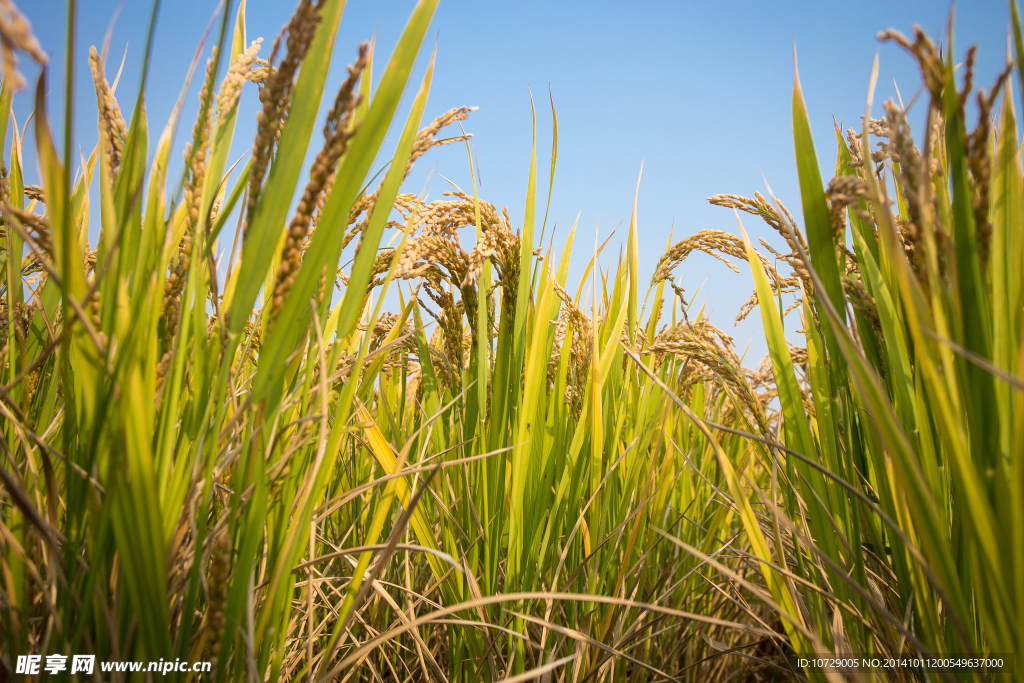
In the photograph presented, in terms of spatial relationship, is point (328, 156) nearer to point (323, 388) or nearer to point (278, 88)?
point (278, 88)

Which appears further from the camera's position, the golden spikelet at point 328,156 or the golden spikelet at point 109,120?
the golden spikelet at point 109,120

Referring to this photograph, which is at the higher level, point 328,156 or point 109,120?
point 109,120

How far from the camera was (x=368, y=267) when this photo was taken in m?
0.80

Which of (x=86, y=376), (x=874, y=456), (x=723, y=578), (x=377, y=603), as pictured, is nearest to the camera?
(x=86, y=376)

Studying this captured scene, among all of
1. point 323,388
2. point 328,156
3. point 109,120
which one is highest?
point 109,120

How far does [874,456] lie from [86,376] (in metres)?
1.25

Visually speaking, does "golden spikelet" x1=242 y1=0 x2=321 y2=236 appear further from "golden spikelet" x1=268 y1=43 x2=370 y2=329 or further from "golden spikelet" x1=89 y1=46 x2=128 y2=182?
"golden spikelet" x1=89 y1=46 x2=128 y2=182

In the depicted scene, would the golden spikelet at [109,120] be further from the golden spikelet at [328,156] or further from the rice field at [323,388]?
the golden spikelet at [328,156]

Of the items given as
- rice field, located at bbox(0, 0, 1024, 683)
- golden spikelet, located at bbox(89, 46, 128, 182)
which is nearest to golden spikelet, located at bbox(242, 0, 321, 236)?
rice field, located at bbox(0, 0, 1024, 683)

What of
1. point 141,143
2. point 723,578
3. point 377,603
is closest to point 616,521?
point 377,603

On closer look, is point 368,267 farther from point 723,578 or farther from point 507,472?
point 723,578

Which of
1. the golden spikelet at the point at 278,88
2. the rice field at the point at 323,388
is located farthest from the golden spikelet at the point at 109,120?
the golden spikelet at the point at 278,88

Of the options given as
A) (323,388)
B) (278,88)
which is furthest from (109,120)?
(323,388)

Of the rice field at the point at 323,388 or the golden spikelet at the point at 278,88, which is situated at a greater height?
the golden spikelet at the point at 278,88
